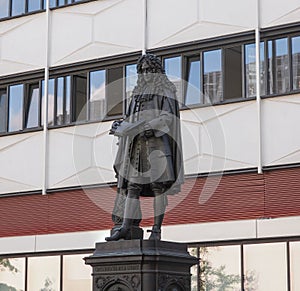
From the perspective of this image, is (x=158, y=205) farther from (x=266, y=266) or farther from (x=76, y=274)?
(x=76, y=274)

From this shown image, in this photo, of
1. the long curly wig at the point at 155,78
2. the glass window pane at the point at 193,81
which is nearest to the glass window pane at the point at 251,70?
the glass window pane at the point at 193,81

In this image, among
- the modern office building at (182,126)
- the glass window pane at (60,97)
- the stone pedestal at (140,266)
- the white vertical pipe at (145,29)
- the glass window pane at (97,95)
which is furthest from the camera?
the glass window pane at (60,97)

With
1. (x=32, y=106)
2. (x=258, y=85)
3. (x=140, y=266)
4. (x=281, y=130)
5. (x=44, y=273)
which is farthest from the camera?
(x=32, y=106)

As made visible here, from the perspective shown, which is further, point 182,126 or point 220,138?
point 182,126

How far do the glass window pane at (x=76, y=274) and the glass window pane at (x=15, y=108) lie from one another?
4.56 meters

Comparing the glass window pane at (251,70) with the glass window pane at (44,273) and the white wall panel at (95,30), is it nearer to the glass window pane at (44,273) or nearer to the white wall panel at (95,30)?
the white wall panel at (95,30)

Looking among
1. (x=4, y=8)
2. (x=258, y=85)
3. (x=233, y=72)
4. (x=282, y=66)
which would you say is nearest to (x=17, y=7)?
(x=4, y=8)

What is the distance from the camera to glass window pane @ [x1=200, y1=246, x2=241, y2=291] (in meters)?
25.5

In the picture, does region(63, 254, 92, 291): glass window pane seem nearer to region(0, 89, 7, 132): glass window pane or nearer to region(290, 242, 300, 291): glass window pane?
region(0, 89, 7, 132): glass window pane

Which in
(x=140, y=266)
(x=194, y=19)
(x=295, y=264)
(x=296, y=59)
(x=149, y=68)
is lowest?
(x=140, y=266)

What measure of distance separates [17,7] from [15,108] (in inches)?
127

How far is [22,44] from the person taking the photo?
30.5 meters

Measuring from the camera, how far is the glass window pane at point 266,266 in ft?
80.9

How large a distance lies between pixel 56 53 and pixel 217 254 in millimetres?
8307
